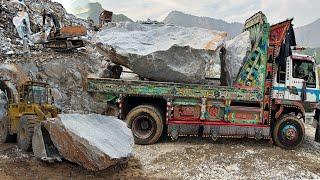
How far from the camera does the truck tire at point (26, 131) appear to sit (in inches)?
370

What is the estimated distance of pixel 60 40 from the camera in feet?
53.9

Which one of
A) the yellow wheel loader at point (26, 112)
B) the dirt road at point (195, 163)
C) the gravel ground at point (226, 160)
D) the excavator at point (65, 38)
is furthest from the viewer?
the excavator at point (65, 38)

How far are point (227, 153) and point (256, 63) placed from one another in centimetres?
262

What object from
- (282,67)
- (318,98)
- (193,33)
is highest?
(193,33)

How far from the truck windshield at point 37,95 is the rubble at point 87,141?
5.82ft

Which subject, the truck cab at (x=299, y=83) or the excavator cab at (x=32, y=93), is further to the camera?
the truck cab at (x=299, y=83)

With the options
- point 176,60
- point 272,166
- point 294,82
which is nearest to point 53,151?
point 176,60

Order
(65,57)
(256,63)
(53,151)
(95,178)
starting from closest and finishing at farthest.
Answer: (95,178), (53,151), (256,63), (65,57)

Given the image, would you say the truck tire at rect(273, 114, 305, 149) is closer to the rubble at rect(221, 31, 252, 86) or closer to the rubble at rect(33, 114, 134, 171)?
the rubble at rect(221, 31, 252, 86)

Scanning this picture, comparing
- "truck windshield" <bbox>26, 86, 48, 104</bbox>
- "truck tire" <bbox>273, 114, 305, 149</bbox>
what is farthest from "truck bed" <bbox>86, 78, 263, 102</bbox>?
"truck windshield" <bbox>26, 86, 48, 104</bbox>

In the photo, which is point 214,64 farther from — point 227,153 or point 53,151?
point 53,151

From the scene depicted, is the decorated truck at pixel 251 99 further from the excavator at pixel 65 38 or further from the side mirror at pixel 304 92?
the excavator at pixel 65 38

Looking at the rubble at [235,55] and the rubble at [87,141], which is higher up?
the rubble at [235,55]

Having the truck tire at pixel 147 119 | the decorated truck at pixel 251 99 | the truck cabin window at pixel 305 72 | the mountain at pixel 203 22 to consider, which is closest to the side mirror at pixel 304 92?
the decorated truck at pixel 251 99
